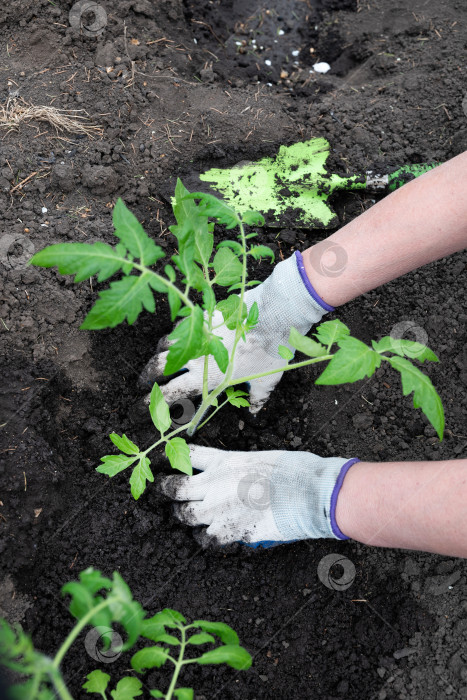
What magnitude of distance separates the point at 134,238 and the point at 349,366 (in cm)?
64

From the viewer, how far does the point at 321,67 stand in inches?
124

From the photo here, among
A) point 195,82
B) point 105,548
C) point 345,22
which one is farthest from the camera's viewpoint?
point 345,22

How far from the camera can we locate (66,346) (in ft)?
7.25

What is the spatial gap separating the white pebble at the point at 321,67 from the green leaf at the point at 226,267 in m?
1.90

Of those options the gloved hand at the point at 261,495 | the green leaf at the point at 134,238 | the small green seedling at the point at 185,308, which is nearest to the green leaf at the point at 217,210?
the small green seedling at the point at 185,308

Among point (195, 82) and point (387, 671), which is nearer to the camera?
point (387, 671)

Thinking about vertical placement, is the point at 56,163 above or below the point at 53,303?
above

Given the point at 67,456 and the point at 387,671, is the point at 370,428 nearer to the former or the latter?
the point at 387,671

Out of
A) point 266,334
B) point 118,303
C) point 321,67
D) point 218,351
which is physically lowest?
point 266,334

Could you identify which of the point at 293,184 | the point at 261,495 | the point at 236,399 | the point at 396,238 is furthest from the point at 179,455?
the point at 293,184

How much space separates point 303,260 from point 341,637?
1478mm

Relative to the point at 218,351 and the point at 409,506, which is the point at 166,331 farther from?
the point at 409,506

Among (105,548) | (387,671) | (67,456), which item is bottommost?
(387,671)

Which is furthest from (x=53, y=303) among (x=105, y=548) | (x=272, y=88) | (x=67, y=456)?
(x=272, y=88)
